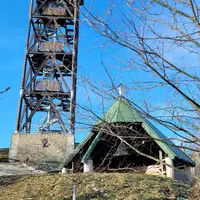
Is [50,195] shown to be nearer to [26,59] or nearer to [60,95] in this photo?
[60,95]

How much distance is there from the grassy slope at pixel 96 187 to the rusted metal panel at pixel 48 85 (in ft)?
43.0

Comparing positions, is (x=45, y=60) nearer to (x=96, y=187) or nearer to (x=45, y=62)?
(x=45, y=62)

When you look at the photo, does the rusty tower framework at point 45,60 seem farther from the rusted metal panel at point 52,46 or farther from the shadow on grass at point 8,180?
the shadow on grass at point 8,180

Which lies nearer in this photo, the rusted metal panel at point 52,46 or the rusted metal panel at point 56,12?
the rusted metal panel at point 52,46

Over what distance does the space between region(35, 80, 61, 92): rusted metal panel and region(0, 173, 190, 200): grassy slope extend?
1309 centimetres

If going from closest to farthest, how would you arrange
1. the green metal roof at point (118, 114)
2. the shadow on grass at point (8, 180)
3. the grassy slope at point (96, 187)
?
the green metal roof at point (118, 114) < the grassy slope at point (96, 187) < the shadow on grass at point (8, 180)

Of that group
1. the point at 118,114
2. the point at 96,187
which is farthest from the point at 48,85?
the point at 118,114

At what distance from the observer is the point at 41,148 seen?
77.7ft

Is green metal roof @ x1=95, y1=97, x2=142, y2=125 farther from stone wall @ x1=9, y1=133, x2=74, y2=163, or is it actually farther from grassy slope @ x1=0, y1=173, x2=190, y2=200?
stone wall @ x1=9, y1=133, x2=74, y2=163

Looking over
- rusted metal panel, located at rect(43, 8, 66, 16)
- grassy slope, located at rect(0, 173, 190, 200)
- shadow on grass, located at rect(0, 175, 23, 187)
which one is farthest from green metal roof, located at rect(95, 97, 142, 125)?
rusted metal panel, located at rect(43, 8, 66, 16)

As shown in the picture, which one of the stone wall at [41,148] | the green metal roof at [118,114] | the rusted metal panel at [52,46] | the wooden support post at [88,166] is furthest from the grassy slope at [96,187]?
the rusted metal panel at [52,46]

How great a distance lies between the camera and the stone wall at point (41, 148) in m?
23.4

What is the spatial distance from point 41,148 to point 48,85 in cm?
425

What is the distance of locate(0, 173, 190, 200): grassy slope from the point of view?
10211 millimetres
